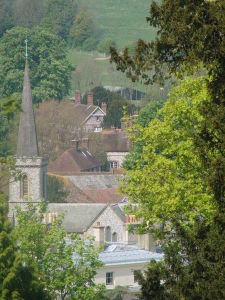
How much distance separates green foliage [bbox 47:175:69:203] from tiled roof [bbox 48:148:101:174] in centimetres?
799

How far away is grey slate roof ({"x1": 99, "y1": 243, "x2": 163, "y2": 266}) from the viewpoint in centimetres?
6481

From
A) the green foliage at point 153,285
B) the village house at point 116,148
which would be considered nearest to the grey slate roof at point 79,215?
the village house at point 116,148

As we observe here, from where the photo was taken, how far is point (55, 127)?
433 feet

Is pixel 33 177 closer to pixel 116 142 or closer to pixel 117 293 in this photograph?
pixel 117 293

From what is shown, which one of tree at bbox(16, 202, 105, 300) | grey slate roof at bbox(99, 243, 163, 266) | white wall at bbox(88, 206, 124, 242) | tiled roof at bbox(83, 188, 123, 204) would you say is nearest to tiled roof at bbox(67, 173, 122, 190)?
tiled roof at bbox(83, 188, 123, 204)

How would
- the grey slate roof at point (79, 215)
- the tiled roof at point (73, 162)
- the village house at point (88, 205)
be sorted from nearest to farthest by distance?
the village house at point (88, 205)
the grey slate roof at point (79, 215)
the tiled roof at point (73, 162)

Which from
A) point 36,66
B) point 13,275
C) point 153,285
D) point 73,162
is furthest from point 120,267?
point 36,66

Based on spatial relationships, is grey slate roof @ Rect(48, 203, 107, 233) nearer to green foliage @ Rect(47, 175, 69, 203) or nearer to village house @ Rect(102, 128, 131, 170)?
green foliage @ Rect(47, 175, 69, 203)

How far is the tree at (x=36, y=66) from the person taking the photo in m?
145

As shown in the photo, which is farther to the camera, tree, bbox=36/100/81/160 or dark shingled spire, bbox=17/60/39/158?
tree, bbox=36/100/81/160

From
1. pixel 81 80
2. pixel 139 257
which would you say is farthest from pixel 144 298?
pixel 81 80

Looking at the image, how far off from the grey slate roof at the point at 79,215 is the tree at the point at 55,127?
42.1 m

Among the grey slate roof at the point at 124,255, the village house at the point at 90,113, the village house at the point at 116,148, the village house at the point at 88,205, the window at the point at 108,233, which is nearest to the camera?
the grey slate roof at the point at 124,255

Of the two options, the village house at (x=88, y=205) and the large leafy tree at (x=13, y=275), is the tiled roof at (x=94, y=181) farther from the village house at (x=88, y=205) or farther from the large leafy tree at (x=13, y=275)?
the large leafy tree at (x=13, y=275)
